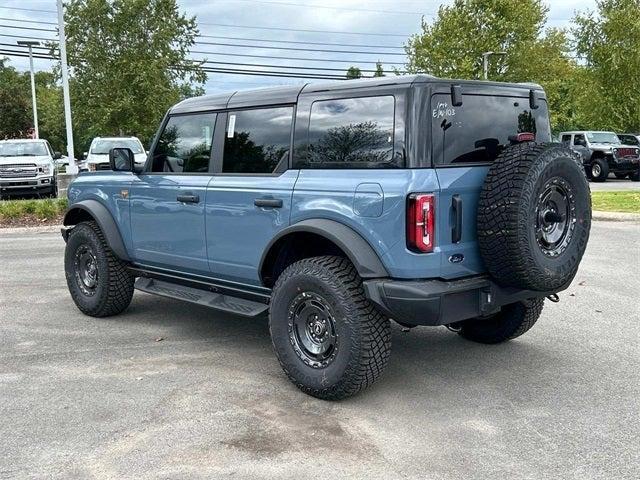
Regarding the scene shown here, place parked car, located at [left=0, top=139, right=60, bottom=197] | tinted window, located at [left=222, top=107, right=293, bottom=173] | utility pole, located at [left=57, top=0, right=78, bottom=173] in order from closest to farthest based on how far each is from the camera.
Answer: tinted window, located at [left=222, top=107, right=293, bottom=173] < utility pole, located at [left=57, top=0, right=78, bottom=173] < parked car, located at [left=0, top=139, right=60, bottom=197]

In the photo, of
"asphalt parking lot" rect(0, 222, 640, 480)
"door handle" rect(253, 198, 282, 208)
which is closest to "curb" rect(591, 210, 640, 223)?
"asphalt parking lot" rect(0, 222, 640, 480)

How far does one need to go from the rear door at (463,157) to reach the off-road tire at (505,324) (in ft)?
3.73

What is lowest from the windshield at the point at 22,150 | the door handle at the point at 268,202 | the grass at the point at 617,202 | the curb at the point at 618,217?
the curb at the point at 618,217

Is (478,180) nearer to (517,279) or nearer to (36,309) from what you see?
(517,279)

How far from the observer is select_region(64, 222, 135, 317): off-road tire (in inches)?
239

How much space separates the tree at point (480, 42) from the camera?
1590 inches

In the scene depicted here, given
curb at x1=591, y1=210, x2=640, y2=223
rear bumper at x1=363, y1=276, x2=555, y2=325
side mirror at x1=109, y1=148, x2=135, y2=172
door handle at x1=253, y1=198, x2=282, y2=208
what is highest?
side mirror at x1=109, y1=148, x2=135, y2=172

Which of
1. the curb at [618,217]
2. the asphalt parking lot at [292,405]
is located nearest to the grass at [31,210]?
the asphalt parking lot at [292,405]

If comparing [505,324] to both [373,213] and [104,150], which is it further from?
[104,150]

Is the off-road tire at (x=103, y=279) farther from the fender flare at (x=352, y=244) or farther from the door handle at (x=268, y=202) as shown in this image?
the fender flare at (x=352, y=244)

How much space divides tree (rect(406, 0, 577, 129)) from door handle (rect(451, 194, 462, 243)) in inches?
1452

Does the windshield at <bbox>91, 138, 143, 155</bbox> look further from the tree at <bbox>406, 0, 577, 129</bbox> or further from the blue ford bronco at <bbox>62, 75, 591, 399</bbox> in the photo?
the tree at <bbox>406, 0, 577, 129</bbox>

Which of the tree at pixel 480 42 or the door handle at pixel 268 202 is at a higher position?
the tree at pixel 480 42

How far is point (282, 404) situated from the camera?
4.15 meters
